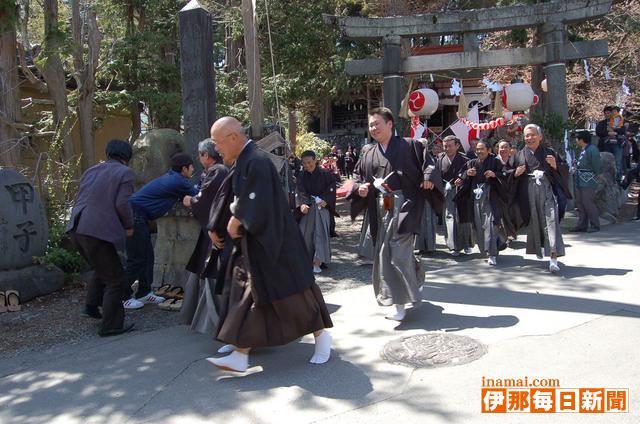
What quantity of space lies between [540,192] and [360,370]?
13.4ft

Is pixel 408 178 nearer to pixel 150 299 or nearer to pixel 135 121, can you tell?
pixel 150 299

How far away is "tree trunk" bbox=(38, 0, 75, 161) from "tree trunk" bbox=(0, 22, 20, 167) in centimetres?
51

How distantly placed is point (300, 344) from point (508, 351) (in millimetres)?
1641

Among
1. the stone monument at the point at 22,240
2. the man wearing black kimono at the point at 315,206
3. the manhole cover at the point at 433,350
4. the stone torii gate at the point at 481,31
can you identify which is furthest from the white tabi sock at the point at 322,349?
the stone torii gate at the point at 481,31

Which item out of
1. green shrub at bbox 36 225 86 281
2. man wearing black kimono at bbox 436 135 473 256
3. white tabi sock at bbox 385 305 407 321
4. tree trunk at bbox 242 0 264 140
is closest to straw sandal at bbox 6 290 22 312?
green shrub at bbox 36 225 86 281

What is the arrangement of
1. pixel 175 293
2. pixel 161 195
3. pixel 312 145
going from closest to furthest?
pixel 161 195, pixel 175 293, pixel 312 145

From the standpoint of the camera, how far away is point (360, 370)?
13.7 ft

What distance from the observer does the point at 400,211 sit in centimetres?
535

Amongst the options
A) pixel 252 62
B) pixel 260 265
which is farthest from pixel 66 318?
pixel 252 62

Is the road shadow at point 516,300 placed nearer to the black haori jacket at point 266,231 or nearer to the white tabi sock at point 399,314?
the white tabi sock at point 399,314

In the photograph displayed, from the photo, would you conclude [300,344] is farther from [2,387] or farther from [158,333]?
[2,387]

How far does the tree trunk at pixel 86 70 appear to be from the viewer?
10.2 metres

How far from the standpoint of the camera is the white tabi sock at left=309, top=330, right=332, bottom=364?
14.3 ft

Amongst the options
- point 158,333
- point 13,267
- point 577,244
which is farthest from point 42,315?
point 577,244
